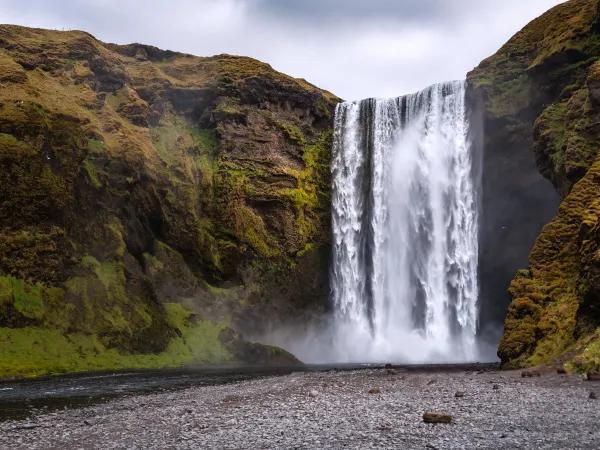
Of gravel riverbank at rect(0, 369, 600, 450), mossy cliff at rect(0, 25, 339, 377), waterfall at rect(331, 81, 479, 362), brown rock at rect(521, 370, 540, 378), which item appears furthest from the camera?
waterfall at rect(331, 81, 479, 362)

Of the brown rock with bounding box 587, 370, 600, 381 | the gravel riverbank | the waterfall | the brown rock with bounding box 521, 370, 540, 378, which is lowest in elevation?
the gravel riverbank

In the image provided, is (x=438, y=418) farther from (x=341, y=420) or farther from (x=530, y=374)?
(x=530, y=374)

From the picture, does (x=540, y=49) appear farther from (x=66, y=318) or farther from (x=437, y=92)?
(x=66, y=318)

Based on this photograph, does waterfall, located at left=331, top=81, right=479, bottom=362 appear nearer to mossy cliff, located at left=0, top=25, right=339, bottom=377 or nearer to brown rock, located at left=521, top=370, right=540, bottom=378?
mossy cliff, located at left=0, top=25, right=339, bottom=377

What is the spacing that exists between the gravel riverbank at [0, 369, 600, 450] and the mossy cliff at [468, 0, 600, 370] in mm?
4334

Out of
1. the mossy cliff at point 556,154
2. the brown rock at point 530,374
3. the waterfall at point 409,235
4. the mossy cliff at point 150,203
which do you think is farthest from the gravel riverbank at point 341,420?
the waterfall at point 409,235

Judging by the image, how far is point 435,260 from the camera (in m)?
46.6

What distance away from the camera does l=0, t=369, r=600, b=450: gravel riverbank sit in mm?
10062

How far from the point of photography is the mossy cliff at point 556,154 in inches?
847

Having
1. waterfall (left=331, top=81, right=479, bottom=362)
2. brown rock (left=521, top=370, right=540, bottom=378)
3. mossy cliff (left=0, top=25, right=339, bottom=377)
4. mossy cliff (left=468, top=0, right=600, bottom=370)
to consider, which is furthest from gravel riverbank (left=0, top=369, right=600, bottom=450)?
waterfall (left=331, top=81, right=479, bottom=362)

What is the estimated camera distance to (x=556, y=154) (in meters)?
33.4

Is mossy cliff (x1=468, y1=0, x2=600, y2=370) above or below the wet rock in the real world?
above

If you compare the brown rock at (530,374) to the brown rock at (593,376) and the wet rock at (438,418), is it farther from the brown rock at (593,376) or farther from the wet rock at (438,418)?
the wet rock at (438,418)

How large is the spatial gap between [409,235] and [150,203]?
2263 centimetres
